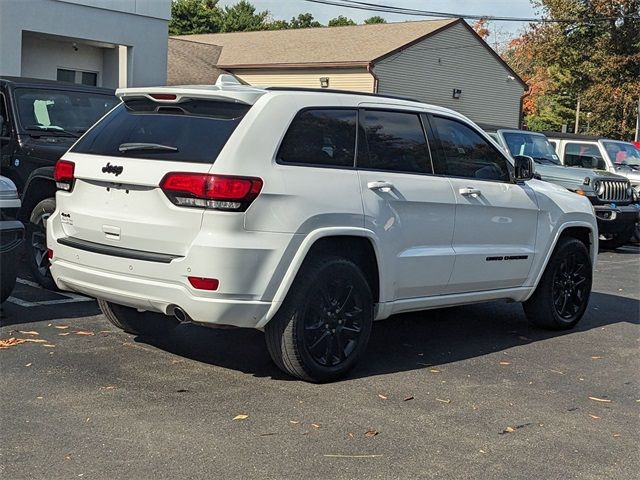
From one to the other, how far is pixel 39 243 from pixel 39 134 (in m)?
1.38

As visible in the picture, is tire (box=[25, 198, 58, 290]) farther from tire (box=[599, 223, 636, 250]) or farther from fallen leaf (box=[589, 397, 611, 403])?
tire (box=[599, 223, 636, 250])

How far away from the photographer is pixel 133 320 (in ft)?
21.6

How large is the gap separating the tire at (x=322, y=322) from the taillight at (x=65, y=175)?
1689 mm

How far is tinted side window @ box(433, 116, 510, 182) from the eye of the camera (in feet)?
21.8

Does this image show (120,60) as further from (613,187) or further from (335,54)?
(335,54)

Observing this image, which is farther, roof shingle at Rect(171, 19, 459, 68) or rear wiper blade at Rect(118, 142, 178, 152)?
roof shingle at Rect(171, 19, 459, 68)

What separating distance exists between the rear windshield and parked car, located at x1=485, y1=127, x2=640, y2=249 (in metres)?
9.57

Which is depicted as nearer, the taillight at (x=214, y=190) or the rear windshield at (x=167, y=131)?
the taillight at (x=214, y=190)

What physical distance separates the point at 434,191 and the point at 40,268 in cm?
388

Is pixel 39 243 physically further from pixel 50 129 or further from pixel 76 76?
pixel 76 76

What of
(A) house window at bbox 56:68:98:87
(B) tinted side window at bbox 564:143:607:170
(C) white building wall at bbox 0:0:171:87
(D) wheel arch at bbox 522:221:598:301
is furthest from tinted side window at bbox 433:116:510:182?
(A) house window at bbox 56:68:98:87

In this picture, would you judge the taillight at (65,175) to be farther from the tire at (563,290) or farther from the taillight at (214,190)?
the tire at (563,290)

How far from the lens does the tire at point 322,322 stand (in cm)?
543

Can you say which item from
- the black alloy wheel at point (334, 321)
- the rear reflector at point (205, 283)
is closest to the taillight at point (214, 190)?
the rear reflector at point (205, 283)
